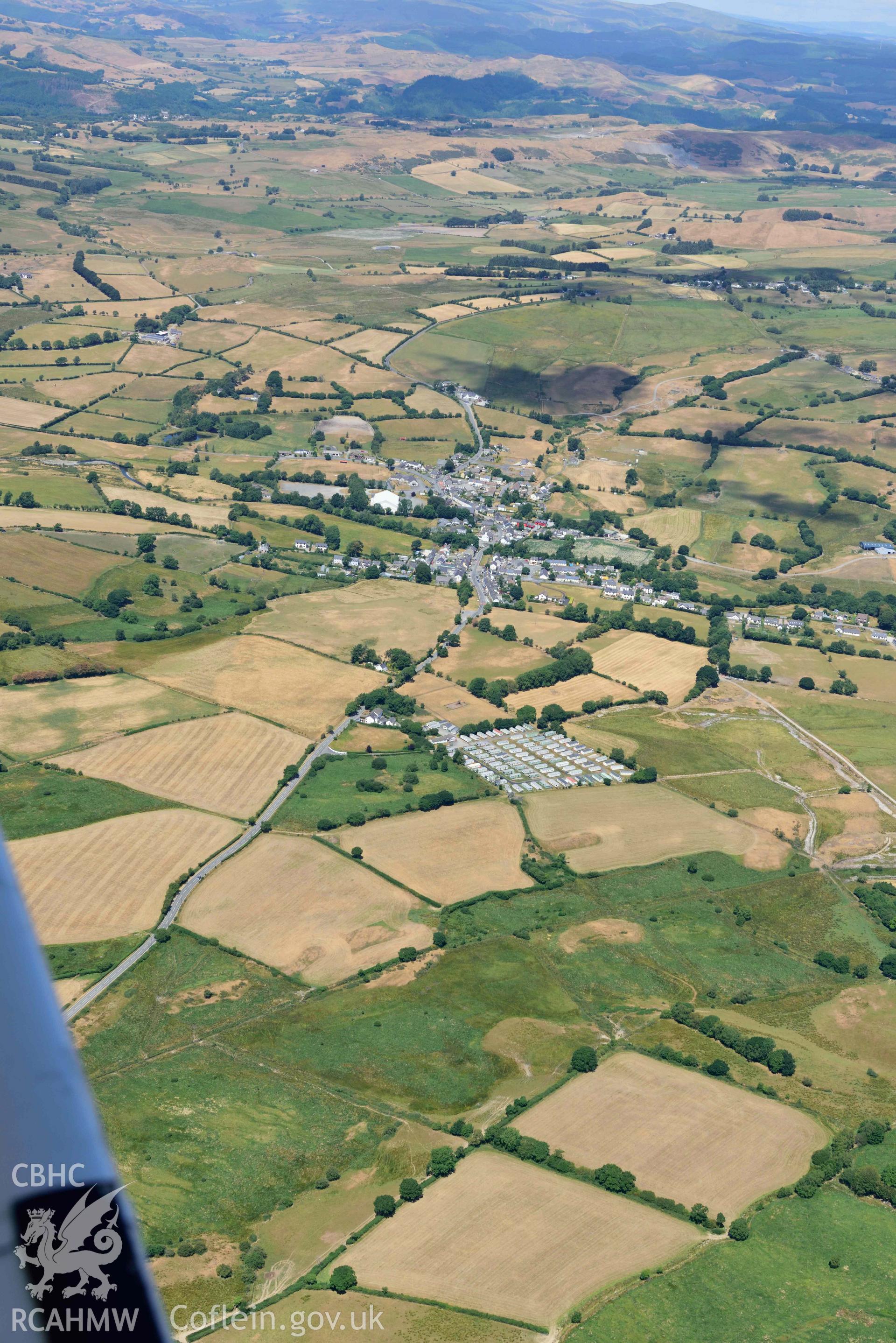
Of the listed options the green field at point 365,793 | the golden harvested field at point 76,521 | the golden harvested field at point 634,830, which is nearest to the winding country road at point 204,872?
the green field at point 365,793

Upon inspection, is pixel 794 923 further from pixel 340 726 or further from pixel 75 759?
pixel 75 759

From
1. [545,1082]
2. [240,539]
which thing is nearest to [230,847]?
[545,1082]

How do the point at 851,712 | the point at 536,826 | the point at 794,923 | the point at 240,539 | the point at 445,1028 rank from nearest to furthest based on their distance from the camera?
the point at 445,1028
the point at 794,923
the point at 536,826
the point at 851,712
the point at 240,539

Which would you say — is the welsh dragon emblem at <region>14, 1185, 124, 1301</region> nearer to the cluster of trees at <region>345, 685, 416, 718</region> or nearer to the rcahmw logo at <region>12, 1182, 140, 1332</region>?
the rcahmw logo at <region>12, 1182, 140, 1332</region>

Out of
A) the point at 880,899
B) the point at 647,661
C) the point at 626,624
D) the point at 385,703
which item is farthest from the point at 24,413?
the point at 880,899

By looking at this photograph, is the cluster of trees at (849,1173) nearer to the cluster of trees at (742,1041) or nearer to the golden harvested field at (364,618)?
the cluster of trees at (742,1041)

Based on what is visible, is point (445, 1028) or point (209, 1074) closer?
point (209, 1074)

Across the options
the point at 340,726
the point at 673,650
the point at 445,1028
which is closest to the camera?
the point at 445,1028
